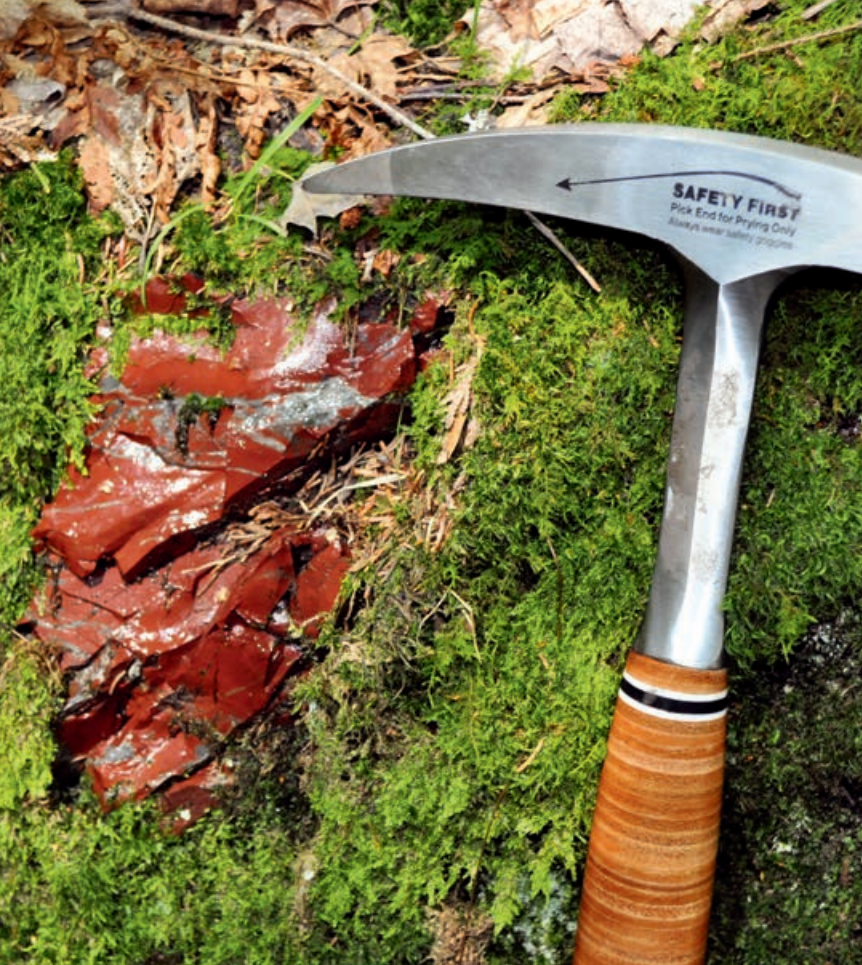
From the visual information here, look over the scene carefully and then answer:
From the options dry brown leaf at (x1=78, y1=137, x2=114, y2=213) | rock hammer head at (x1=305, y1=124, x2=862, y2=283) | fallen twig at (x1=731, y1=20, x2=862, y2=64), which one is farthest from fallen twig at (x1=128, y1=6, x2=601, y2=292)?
fallen twig at (x1=731, y1=20, x2=862, y2=64)

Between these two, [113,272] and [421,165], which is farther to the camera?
[113,272]

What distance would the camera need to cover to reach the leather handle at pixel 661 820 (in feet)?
9.23

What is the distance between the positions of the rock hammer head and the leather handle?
1140 mm

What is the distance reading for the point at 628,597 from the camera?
3.17 metres

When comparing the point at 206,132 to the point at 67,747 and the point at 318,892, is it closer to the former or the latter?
the point at 67,747

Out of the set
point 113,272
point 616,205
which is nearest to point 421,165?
point 616,205

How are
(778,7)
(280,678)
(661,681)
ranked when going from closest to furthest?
(661,681) → (778,7) → (280,678)

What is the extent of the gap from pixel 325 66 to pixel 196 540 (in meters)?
1.52

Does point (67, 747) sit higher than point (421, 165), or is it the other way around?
point (421, 165)

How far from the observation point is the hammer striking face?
2.74m

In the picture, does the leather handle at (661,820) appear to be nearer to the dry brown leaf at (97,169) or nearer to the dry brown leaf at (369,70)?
the dry brown leaf at (369,70)

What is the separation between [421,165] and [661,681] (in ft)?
5.16

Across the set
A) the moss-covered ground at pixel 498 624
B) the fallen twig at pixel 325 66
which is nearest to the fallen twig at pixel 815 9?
the moss-covered ground at pixel 498 624

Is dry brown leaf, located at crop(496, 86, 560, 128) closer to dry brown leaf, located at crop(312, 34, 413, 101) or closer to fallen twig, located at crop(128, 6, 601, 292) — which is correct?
fallen twig, located at crop(128, 6, 601, 292)
